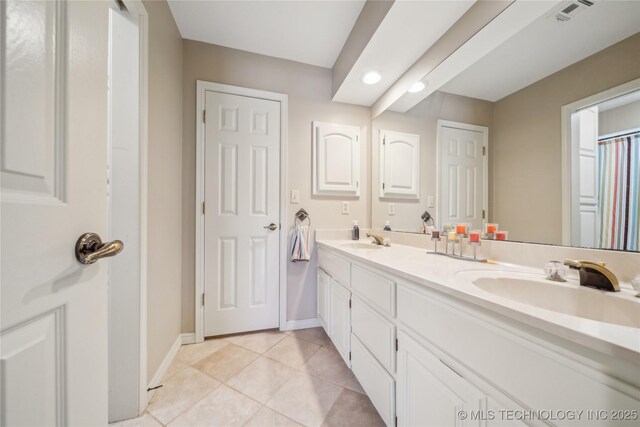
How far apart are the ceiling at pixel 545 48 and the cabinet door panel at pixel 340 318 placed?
1342 mm

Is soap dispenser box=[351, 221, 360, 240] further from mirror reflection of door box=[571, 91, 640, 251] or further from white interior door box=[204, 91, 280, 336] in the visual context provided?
mirror reflection of door box=[571, 91, 640, 251]

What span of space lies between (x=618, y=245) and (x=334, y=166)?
1672 millimetres

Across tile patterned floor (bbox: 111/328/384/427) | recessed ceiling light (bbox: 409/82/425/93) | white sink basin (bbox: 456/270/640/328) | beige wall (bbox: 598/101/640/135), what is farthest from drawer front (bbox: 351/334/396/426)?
recessed ceiling light (bbox: 409/82/425/93)

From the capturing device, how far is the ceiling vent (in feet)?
2.60

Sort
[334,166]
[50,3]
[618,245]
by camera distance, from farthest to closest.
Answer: [334,166] < [618,245] < [50,3]

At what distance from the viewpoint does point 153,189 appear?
4.21ft

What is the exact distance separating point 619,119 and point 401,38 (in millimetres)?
1108

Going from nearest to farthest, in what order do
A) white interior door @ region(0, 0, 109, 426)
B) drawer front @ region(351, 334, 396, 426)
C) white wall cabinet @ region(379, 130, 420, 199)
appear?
white interior door @ region(0, 0, 109, 426), drawer front @ region(351, 334, 396, 426), white wall cabinet @ region(379, 130, 420, 199)

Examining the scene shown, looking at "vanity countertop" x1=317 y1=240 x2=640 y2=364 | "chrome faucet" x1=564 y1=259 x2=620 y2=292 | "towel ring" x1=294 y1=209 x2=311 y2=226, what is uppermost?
"towel ring" x1=294 y1=209 x2=311 y2=226

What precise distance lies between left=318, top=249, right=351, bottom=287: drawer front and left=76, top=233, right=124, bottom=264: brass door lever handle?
111 centimetres

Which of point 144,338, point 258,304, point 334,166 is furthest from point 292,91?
point 144,338

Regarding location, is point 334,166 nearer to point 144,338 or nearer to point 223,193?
point 223,193

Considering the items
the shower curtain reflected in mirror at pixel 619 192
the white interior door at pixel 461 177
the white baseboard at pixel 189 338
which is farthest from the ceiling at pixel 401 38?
the white baseboard at pixel 189 338

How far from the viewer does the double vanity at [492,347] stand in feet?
1.30
